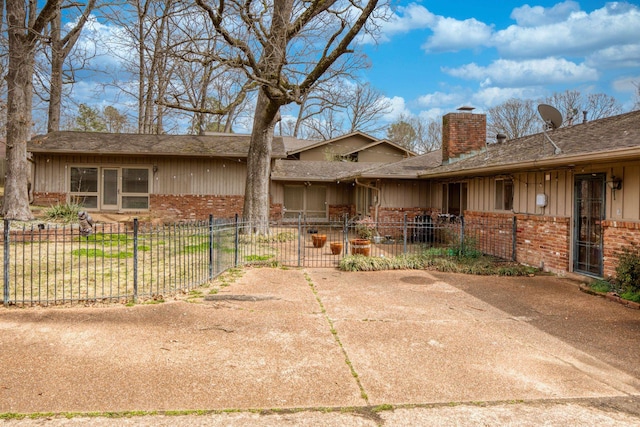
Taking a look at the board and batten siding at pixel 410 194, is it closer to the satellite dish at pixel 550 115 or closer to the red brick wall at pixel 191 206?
the satellite dish at pixel 550 115

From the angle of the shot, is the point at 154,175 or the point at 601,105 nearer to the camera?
the point at 154,175

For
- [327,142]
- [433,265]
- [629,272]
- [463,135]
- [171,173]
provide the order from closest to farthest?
[629,272]
[433,265]
[463,135]
[171,173]
[327,142]

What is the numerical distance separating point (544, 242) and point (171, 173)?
14.8 meters

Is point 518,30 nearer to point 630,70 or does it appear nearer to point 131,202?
point 630,70

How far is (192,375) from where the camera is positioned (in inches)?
161

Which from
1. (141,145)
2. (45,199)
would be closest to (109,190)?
(141,145)

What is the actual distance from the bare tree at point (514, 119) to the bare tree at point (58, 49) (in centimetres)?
3135

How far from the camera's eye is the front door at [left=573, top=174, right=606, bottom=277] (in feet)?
27.0

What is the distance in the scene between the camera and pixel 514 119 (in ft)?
122

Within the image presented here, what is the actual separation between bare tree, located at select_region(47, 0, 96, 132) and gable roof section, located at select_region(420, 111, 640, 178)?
1295 cm

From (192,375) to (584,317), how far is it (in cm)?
549

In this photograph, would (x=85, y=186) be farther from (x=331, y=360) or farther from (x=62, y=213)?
(x=331, y=360)

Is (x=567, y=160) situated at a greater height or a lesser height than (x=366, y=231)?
greater

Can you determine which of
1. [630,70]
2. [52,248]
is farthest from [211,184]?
[630,70]
